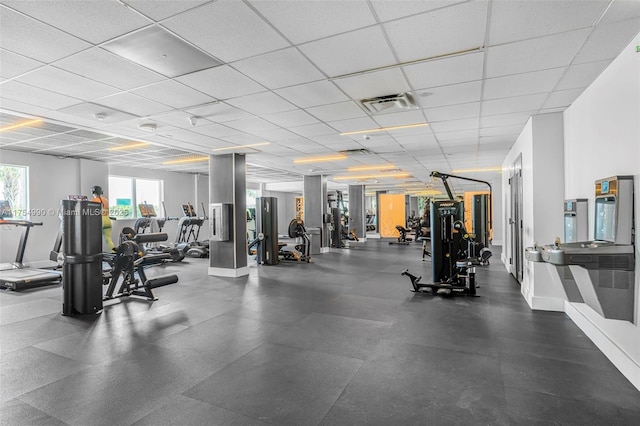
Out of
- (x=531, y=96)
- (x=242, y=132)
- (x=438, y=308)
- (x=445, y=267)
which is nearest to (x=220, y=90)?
(x=242, y=132)

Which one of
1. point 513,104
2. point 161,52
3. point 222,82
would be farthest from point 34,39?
point 513,104

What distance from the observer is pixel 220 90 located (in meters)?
3.88

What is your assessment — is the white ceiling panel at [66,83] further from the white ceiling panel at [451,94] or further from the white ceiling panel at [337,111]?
the white ceiling panel at [451,94]

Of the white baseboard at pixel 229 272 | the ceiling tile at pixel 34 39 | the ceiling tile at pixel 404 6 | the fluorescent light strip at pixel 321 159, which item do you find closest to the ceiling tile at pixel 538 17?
the ceiling tile at pixel 404 6

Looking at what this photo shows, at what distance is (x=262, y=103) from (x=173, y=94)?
1.07 meters

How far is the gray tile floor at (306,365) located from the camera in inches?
Result: 93.7

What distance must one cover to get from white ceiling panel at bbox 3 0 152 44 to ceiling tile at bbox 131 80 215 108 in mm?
1029

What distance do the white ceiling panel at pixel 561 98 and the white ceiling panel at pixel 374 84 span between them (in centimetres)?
186

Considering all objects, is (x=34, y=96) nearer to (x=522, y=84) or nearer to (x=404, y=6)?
(x=404, y=6)

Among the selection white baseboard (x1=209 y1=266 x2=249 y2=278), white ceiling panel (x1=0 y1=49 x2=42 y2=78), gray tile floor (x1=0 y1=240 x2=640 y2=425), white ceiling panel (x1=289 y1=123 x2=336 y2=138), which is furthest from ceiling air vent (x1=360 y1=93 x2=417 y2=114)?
white baseboard (x1=209 y1=266 x2=249 y2=278)

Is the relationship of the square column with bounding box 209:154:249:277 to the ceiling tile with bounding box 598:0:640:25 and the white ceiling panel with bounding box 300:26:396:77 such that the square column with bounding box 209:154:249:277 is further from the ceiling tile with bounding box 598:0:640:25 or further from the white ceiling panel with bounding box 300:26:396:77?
the ceiling tile with bounding box 598:0:640:25

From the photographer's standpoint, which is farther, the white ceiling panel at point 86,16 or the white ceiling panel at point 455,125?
the white ceiling panel at point 455,125

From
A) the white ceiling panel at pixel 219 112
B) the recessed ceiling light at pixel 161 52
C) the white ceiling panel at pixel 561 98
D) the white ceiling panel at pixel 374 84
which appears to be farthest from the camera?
the white ceiling panel at pixel 219 112

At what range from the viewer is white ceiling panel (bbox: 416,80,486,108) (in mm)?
3796
